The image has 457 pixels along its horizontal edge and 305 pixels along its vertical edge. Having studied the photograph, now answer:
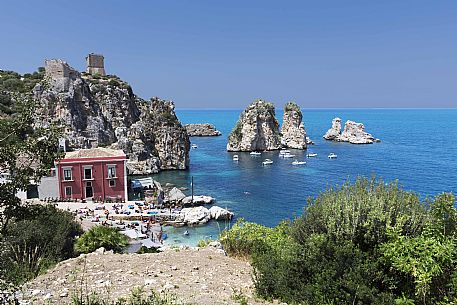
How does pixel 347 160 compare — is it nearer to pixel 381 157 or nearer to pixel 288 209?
pixel 381 157

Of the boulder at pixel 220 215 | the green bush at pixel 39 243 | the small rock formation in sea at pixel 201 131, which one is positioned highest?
the small rock formation in sea at pixel 201 131

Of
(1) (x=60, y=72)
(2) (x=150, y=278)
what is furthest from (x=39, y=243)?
Result: (1) (x=60, y=72)

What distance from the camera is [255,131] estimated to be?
100 meters

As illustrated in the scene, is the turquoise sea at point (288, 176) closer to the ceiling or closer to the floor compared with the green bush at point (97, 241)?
closer to the floor

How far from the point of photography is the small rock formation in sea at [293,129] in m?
105

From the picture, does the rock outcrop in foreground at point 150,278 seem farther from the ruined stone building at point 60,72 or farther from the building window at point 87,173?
the ruined stone building at point 60,72

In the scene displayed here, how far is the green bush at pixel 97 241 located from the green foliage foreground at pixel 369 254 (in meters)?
10.8

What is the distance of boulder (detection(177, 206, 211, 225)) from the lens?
116 ft

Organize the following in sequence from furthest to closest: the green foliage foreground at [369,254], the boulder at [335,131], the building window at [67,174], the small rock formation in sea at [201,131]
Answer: the small rock formation in sea at [201,131]
the boulder at [335,131]
the building window at [67,174]
the green foliage foreground at [369,254]

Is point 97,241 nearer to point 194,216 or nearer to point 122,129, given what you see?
point 194,216

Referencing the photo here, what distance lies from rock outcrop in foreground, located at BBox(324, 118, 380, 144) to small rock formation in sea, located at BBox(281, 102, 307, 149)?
69.6 ft

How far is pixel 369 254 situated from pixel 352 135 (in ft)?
384

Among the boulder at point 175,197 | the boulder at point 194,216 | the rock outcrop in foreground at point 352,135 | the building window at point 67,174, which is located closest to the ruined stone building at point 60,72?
the building window at point 67,174

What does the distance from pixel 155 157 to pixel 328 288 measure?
2517 inches
